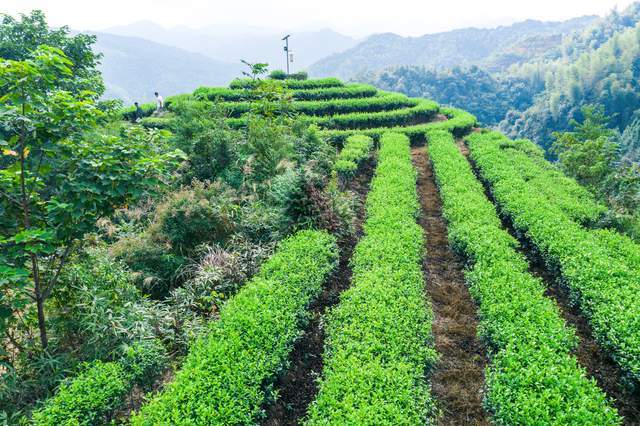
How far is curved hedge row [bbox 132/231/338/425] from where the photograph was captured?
4.14m

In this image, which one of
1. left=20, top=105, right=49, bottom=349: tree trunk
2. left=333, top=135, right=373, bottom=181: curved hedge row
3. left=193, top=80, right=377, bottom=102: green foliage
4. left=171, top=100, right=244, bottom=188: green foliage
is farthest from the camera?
left=193, top=80, right=377, bottom=102: green foliage

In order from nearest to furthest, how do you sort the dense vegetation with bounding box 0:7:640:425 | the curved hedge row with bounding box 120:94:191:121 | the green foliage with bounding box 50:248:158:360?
the dense vegetation with bounding box 0:7:640:425
the green foliage with bounding box 50:248:158:360
the curved hedge row with bounding box 120:94:191:121

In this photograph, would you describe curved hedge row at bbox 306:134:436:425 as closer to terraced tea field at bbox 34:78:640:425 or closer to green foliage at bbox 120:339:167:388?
terraced tea field at bbox 34:78:640:425

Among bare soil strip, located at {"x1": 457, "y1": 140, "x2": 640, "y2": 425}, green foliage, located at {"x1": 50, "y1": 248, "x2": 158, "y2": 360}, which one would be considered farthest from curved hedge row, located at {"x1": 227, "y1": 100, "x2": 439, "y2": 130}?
green foliage, located at {"x1": 50, "y1": 248, "x2": 158, "y2": 360}

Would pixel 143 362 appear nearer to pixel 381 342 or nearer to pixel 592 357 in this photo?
pixel 381 342

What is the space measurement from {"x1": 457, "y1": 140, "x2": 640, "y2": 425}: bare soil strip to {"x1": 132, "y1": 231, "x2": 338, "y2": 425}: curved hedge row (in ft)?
13.6

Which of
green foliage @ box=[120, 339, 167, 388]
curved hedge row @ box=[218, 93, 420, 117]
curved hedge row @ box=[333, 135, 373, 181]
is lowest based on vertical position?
green foliage @ box=[120, 339, 167, 388]

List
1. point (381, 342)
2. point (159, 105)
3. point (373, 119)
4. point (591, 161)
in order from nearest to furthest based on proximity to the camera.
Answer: point (381, 342) → point (591, 161) → point (373, 119) → point (159, 105)

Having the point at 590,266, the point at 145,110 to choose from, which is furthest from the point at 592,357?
the point at 145,110

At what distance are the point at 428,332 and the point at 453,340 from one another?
41.8 inches

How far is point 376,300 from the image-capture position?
5.99m

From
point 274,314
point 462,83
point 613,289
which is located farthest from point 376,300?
point 462,83

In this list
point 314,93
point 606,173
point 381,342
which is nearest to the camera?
point 381,342

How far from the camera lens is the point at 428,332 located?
18.5ft
